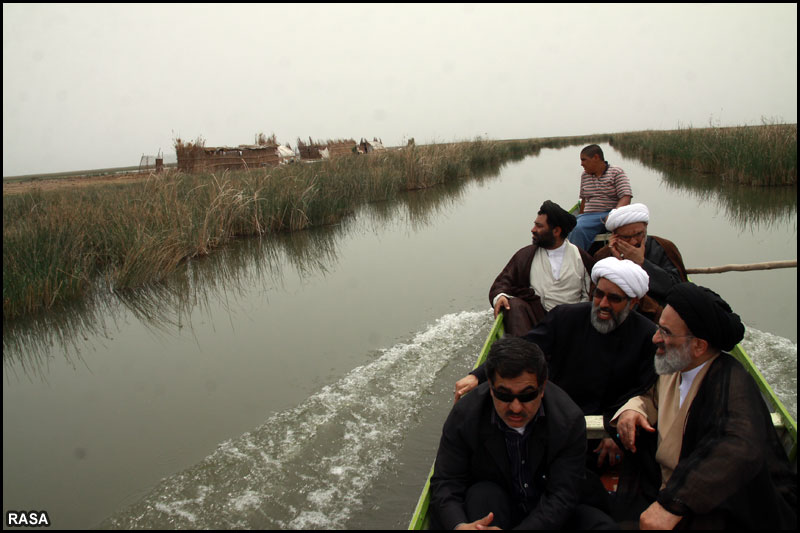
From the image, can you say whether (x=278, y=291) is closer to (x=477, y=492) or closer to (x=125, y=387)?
(x=125, y=387)

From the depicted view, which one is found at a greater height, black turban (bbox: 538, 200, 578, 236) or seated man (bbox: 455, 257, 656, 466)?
black turban (bbox: 538, 200, 578, 236)

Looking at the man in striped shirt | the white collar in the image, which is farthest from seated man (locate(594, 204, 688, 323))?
the man in striped shirt

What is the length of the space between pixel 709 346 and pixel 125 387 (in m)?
5.12

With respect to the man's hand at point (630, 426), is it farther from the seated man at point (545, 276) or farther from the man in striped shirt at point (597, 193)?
the man in striped shirt at point (597, 193)

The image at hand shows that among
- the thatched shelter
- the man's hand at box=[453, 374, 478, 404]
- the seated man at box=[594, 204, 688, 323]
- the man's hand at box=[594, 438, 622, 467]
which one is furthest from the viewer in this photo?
the thatched shelter

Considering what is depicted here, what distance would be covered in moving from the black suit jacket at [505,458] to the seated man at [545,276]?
71.8 inches

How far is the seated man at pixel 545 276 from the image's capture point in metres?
4.10

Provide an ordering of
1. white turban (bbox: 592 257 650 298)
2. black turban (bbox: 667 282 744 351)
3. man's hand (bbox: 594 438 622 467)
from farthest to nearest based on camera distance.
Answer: white turban (bbox: 592 257 650 298) < man's hand (bbox: 594 438 622 467) < black turban (bbox: 667 282 744 351)

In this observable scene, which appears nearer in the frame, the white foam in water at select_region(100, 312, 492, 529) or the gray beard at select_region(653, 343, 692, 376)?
the gray beard at select_region(653, 343, 692, 376)

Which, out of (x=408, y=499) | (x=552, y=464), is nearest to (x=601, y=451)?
(x=552, y=464)

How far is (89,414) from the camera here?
4699 mm

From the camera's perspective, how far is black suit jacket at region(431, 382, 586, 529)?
2064 millimetres

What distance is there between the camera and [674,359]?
6.94 feet

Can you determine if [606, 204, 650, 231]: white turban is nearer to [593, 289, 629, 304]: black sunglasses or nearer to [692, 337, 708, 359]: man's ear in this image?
[593, 289, 629, 304]: black sunglasses
